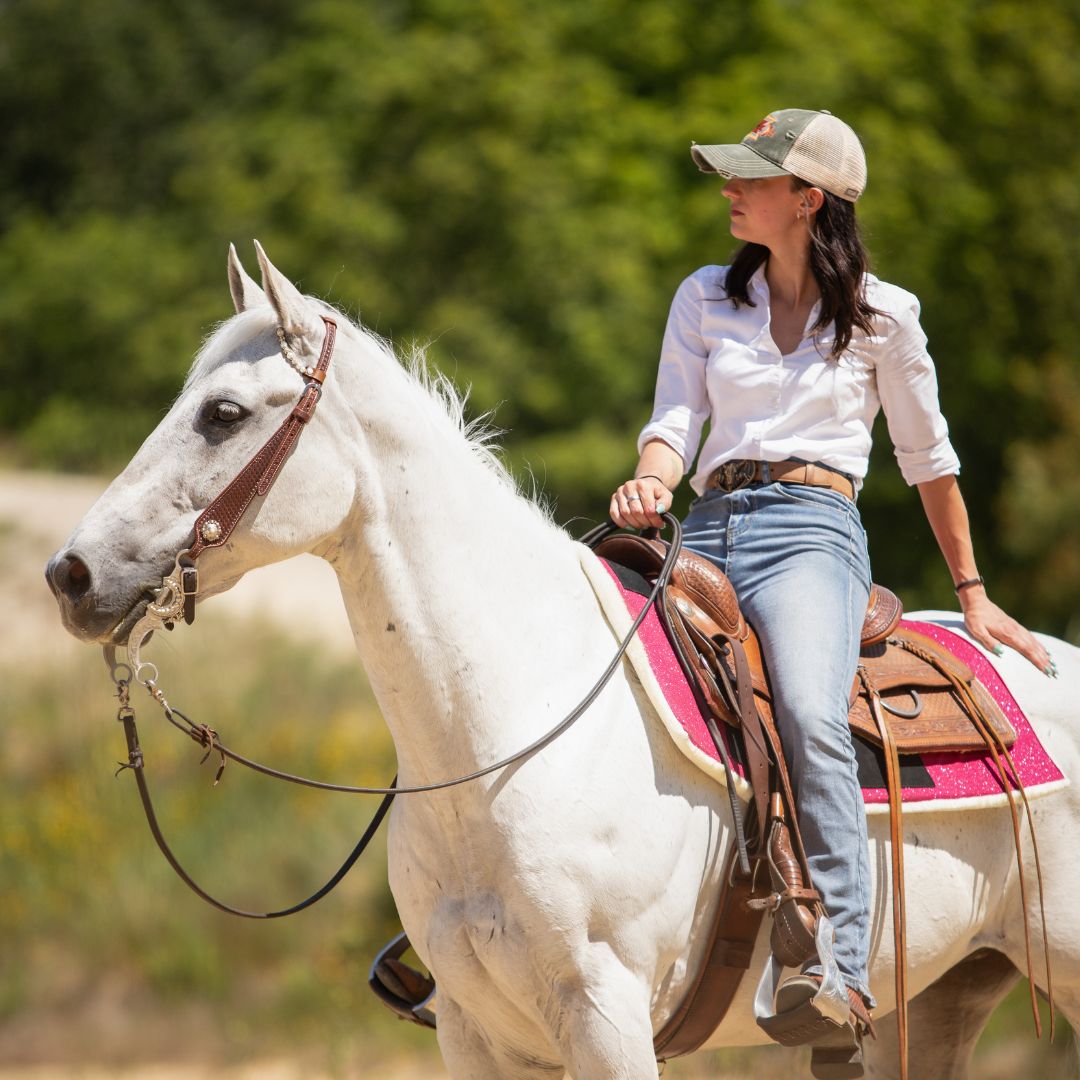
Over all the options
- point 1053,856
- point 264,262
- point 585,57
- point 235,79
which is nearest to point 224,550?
point 264,262

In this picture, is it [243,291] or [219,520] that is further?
[243,291]

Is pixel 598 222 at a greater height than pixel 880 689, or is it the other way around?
pixel 880 689

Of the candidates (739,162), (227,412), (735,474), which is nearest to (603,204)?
(739,162)

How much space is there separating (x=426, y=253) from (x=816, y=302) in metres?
20.0

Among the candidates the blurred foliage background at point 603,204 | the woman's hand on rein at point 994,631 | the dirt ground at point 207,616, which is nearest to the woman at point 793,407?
the woman's hand on rein at point 994,631

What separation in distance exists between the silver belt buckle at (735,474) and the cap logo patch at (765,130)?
33.5 inches

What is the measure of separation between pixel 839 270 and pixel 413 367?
1.14 meters

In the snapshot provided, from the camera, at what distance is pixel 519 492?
11.1 ft

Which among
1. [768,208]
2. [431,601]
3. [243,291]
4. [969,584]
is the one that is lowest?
[969,584]

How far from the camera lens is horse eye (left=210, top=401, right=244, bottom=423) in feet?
9.29

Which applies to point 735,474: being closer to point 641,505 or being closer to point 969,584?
point 641,505

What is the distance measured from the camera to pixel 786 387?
3.50 m

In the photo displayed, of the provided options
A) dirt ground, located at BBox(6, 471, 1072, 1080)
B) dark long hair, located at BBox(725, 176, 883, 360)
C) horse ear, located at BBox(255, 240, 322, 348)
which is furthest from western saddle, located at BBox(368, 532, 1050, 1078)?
dirt ground, located at BBox(6, 471, 1072, 1080)

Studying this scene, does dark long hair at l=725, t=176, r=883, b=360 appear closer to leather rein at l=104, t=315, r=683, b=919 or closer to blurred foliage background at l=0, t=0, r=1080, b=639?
leather rein at l=104, t=315, r=683, b=919
